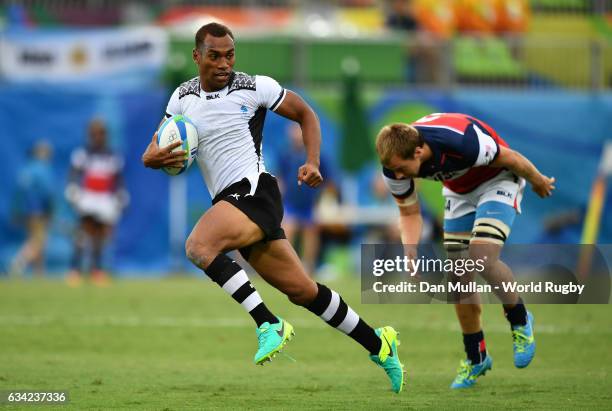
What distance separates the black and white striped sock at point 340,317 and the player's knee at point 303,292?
0.13 ft

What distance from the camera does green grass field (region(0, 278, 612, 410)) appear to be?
8117 mm

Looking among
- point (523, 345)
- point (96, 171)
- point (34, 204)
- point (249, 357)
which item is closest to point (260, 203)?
point (523, 345)

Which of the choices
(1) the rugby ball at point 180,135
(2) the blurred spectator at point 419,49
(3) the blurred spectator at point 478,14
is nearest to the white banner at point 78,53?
(2) the blurred spectator at point 419,49

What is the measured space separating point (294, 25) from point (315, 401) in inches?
635

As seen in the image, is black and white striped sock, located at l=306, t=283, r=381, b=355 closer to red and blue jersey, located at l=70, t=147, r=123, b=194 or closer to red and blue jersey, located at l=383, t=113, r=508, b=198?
red and blue jersey, located at l=383, t=113, r=508, b=198

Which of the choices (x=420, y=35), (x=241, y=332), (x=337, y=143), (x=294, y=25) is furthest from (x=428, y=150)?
(x=294, y=25)

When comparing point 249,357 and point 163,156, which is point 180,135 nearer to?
point 163,156

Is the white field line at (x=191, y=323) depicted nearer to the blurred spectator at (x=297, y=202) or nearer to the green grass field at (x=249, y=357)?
the green grass field at (x=249, y=357)

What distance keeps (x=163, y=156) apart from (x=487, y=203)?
8.54ft

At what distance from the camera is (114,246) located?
2030 cm

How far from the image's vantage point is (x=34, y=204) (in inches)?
773

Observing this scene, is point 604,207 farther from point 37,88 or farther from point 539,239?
point 37,88

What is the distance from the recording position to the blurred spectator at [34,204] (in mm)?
19656

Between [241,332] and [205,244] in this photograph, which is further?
[241,332]
